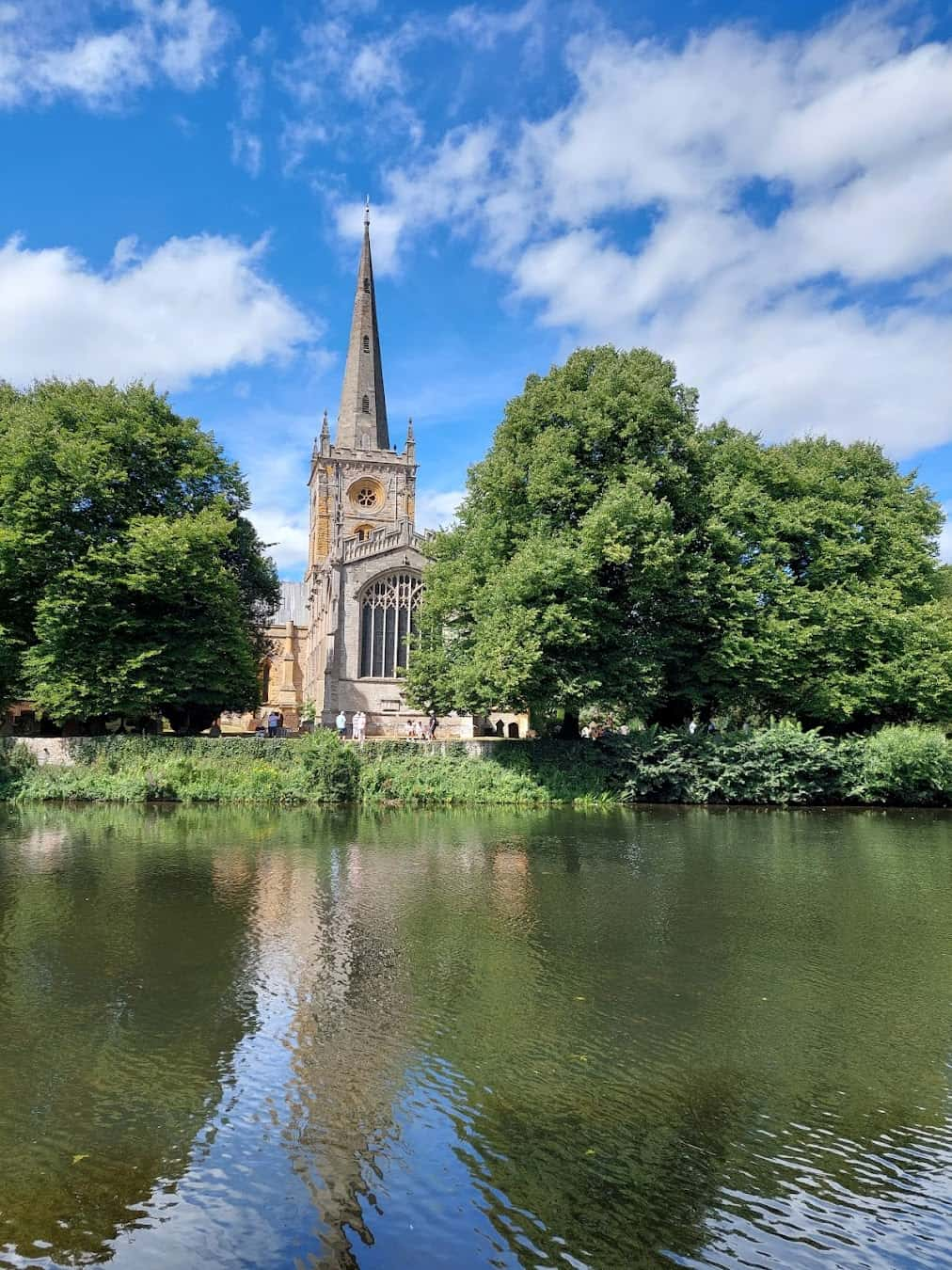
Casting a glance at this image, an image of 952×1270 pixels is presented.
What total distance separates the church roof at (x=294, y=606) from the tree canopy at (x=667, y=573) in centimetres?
4126

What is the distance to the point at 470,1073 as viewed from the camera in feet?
22.4

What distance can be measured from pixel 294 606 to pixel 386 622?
1148 inches

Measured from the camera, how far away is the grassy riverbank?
27469 mm

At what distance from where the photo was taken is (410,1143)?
227 inches

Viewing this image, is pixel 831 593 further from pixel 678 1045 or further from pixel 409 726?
pixel 678 1045

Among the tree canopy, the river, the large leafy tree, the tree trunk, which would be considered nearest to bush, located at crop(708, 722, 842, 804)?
the tree canopy

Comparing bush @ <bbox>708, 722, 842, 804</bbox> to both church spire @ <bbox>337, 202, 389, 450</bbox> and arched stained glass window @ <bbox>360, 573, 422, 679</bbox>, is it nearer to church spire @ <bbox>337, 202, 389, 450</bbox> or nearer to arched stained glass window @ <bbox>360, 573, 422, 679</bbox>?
arched stained glass window @ <bbox>360, 573, 422, 679</bbox>

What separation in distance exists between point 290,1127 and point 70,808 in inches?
849

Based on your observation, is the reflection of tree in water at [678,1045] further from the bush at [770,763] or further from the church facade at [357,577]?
the church facade at [357,577]

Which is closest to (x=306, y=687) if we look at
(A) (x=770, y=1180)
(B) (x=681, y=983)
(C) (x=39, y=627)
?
(C) (x=39, y=627)

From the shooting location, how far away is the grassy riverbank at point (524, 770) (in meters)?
27.5

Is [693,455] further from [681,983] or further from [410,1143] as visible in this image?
[410,1143]

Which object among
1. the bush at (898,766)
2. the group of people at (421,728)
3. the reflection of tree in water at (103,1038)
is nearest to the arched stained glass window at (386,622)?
the group of people at (421,728)

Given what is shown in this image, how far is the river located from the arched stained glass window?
3254 centimetres
